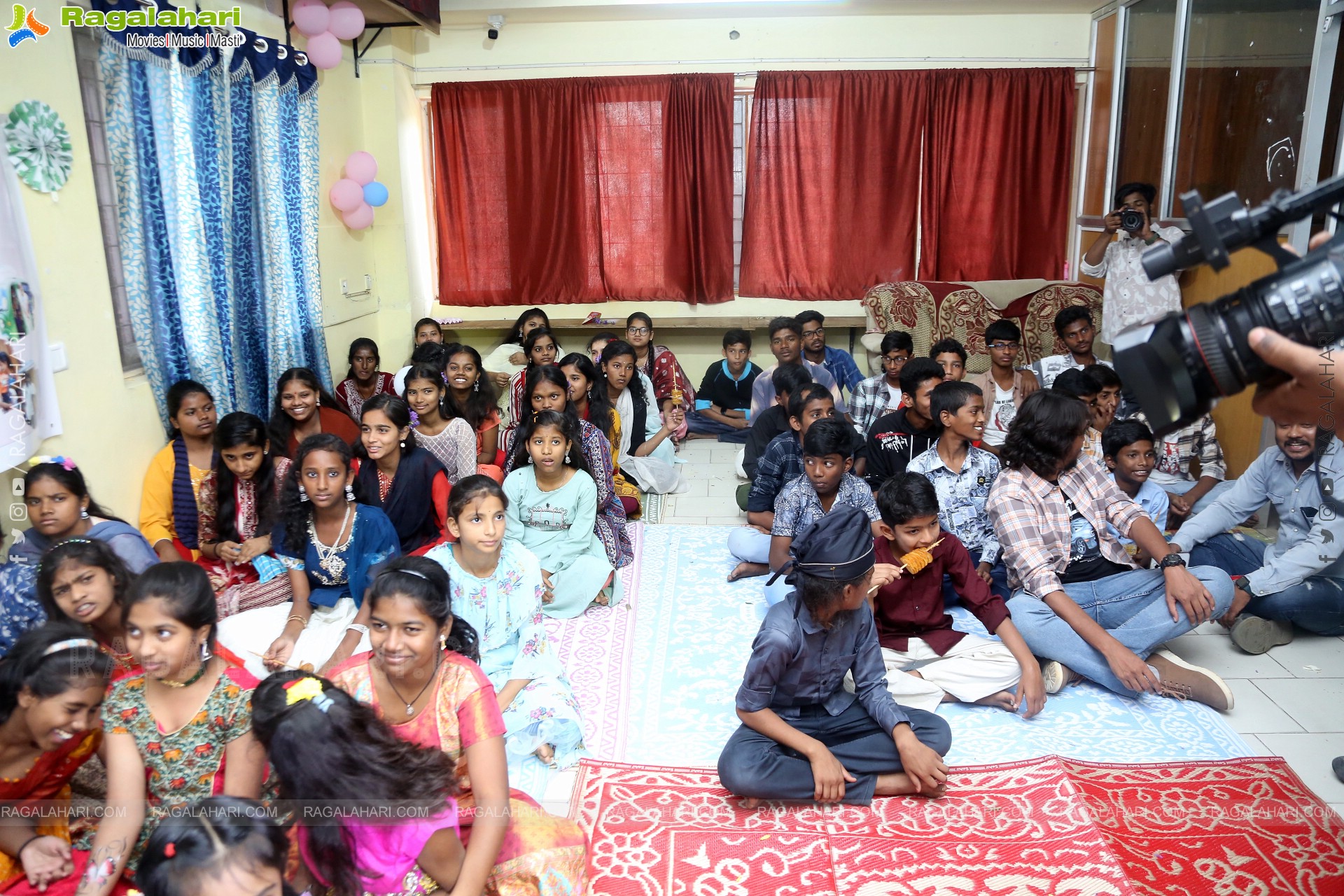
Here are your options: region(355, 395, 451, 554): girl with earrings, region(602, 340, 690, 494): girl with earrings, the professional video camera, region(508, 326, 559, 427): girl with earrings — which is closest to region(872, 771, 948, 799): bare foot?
the professional video camera

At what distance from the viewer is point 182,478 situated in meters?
3.28

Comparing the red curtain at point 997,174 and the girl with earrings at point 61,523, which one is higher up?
the red curtain at point 997,174

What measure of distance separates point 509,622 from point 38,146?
79.5 inches

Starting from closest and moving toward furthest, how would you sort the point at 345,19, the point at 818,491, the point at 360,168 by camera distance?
the point at 818,491 → the point at 345,19 → the point at 360,168

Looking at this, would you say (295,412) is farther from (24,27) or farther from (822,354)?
(822,354)

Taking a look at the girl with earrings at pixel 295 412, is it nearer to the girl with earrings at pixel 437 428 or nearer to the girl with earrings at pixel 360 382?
the girl with earrings at pixel 437 428

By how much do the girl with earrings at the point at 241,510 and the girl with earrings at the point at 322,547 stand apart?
108mm

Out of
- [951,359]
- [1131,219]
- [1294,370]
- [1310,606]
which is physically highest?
[1131,219]

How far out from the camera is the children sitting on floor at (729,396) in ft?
18.7

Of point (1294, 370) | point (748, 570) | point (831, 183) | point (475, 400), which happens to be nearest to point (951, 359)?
point (748, 570)

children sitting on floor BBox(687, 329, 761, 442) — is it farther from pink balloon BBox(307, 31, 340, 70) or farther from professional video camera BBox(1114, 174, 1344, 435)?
professional video camera BBox(1114, 174, 1344, 435)

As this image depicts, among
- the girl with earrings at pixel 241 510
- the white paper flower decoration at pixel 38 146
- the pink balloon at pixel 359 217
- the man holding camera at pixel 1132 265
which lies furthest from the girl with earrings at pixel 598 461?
the man holding camera at pixel 1132 265

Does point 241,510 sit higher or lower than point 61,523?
lower

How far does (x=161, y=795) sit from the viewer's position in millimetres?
1884
